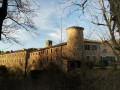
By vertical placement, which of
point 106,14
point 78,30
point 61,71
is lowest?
point 61,71

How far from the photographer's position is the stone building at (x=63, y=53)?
51.2ft

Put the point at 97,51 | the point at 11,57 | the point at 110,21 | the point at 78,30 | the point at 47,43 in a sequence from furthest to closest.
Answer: the point at 11,57 → the point at 47,43 → the point at 97,51 → the point at 78,30 → the point at 110,21

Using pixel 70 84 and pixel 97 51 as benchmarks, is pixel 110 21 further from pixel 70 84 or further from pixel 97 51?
pixel 97 51

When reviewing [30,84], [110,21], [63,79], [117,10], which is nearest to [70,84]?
[63,79]

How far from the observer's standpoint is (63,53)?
76.9 ft

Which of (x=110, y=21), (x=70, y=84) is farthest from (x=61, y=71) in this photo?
(x=110, y=21)

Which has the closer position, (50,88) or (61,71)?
(61,71)

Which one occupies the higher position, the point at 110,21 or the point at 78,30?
the point at 78,30

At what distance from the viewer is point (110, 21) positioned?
5.23 metres

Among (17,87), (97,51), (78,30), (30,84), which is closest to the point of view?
(17,87)

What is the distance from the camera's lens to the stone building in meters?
15.6

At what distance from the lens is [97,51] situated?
2712cm

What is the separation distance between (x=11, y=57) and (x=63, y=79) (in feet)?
140

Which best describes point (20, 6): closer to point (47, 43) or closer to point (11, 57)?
point (47, 43)
